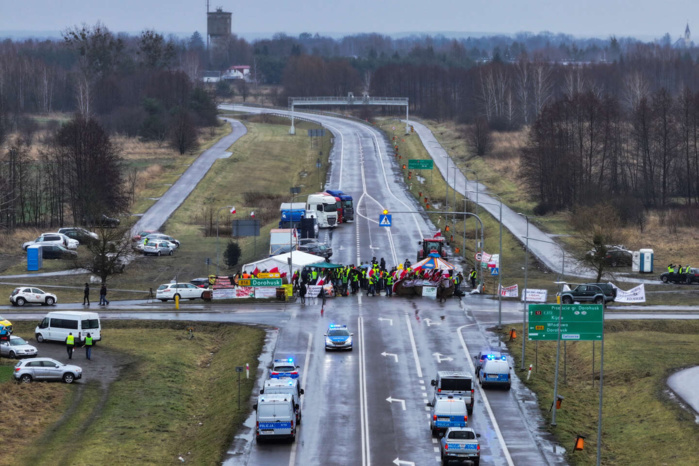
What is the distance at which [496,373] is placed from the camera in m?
50.2

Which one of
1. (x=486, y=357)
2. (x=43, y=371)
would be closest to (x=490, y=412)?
(x=486, y=357)

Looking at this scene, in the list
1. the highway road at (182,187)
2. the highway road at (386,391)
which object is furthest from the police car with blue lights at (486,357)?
the highway road at (182,187)

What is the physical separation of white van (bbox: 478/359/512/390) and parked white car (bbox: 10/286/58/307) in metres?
34.7

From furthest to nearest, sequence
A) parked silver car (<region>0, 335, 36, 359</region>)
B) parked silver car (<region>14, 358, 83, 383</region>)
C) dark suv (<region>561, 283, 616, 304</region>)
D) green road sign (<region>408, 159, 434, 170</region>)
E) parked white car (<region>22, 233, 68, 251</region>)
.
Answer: green road sign (<region>408, 159, 434, 170</region>) < parked white car (<region>22, 233, 68, 251</region>) < dark suv (<region>561, 283, 616, 304</region>) < parked silver car (<region>0, 335, 36, 359</region>) < parked silver car (<region>14, 358, 83, 383</region>)

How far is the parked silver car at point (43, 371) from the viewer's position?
48.9 meters

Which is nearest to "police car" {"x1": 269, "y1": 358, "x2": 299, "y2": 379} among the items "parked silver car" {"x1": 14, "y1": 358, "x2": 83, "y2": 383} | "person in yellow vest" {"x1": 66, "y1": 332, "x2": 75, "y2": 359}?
"parked silver car" {"x1": 14, "y1": 358, "x2": 83, "y2": 383}

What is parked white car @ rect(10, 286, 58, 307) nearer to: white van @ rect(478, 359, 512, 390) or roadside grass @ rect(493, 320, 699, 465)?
roadside grass @ rect(493, 320, 699, 465)

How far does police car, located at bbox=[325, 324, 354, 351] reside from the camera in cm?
5728

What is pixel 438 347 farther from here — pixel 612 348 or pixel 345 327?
pixel 612 348

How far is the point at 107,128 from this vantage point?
181125mm

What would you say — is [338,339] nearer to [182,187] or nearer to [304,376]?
[304,376]

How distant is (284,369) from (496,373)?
35.0 feet

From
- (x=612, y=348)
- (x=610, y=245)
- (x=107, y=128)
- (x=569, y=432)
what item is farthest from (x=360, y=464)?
(x=107, y=128)

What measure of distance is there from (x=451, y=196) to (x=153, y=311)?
61.2 m
